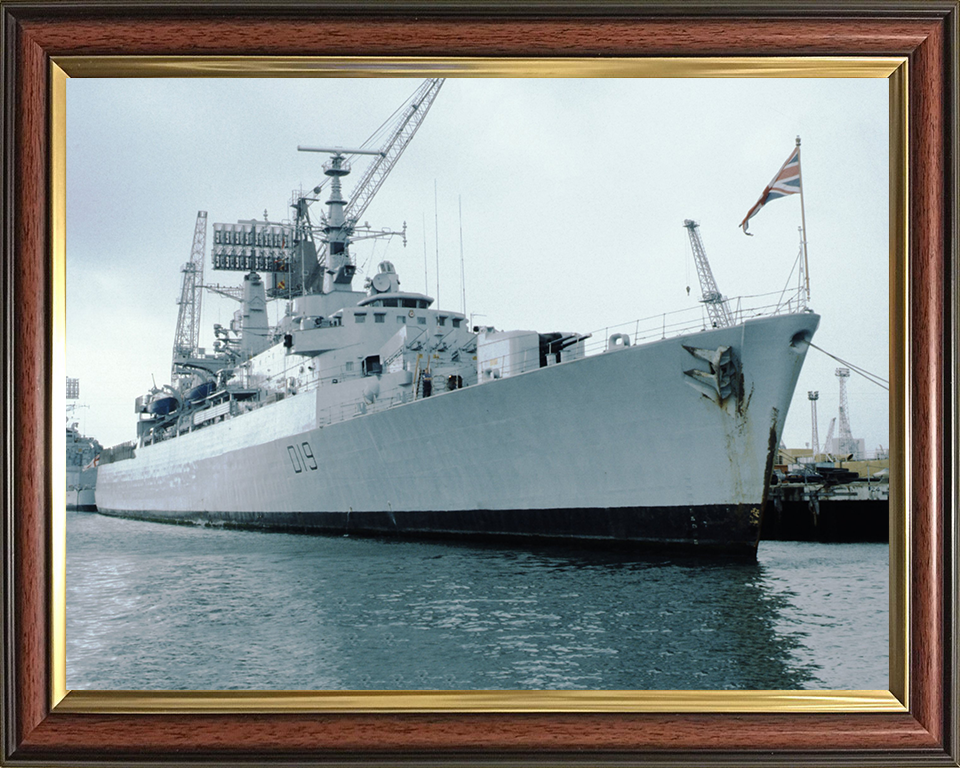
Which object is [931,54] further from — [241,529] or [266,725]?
[241,529]

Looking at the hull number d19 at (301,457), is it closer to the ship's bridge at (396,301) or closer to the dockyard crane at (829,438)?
the ship's bridge at (396,301)

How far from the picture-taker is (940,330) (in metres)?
2.95

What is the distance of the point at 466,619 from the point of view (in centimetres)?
732

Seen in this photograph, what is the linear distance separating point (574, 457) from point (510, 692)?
29.8 ft

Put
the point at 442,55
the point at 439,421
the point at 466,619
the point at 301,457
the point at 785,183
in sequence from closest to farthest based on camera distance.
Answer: the point at 442,55
the point at 785,183
the point at 466,619
the point at 439,421
the point at 301,457

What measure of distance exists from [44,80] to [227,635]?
15.5ft

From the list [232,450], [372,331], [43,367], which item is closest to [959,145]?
[43,367]

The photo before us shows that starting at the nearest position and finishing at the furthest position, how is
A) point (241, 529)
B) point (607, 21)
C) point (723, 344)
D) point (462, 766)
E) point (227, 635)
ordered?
point (462, 766) < point (607, 21) < point (227, 635) < point (723, 344) < point (241, 529)

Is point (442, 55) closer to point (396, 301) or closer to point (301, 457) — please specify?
point (301, 457)

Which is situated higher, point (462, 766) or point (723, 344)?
point (723, 344)

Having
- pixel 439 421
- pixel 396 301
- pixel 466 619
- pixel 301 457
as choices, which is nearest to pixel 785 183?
pixel 466 619

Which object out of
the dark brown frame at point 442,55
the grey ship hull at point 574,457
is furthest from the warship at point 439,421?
the dark brown frame at point 442,55

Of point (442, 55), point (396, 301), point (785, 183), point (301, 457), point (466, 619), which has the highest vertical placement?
point (396, 301)

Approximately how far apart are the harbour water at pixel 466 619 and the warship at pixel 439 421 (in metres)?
0.88
